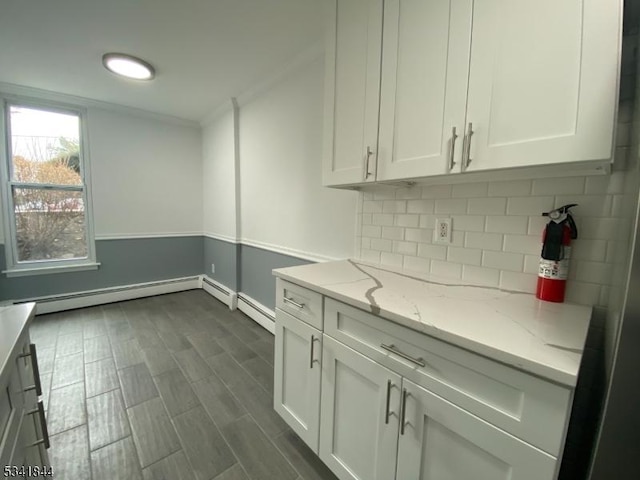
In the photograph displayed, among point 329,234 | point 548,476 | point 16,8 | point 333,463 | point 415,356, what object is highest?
point 16,8

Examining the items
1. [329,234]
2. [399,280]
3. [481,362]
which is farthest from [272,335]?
[481,362]

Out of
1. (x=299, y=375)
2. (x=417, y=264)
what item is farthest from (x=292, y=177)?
(x=299, y=375)

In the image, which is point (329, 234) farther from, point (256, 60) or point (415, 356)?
point (256, 60)

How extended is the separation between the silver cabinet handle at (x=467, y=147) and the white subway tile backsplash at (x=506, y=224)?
0.34m

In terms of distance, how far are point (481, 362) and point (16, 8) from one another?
3024mm

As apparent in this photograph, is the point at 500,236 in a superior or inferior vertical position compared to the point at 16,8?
inferior

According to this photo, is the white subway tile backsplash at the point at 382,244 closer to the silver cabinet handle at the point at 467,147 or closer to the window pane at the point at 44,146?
the silver cabinet handle at the point at 467,147

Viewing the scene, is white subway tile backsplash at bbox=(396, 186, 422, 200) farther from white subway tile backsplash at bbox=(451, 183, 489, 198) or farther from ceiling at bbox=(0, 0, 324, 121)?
ceiling at bbox=(0, 0, 324, 121)

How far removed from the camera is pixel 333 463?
1.17m

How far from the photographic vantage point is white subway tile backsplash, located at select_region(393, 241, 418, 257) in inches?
57.6

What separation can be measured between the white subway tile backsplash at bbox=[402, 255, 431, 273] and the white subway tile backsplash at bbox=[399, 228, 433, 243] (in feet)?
0.32

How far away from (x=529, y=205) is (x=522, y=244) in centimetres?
16

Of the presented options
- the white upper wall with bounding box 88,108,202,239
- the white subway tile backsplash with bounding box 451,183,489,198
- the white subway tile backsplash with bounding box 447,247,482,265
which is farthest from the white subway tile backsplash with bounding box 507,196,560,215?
the white upper wall with bounding box 88,108,202,239

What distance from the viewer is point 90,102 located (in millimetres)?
3117
